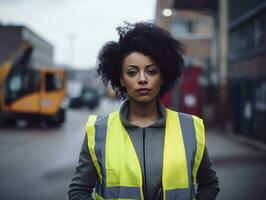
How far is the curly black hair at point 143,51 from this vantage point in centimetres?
299

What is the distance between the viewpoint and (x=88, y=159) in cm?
284

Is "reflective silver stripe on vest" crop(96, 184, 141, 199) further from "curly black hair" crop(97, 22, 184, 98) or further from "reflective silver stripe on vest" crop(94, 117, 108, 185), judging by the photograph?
"curly black hair" crop(97, 22, 184, 98)

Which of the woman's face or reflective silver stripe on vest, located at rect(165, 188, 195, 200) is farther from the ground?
the woman's face

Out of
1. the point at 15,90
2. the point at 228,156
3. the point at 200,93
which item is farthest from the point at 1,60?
the point at 228,156

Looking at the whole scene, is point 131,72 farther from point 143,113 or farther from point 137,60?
point 143,113

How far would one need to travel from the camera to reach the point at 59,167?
39.3 feet

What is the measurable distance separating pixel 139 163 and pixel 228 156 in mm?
11425

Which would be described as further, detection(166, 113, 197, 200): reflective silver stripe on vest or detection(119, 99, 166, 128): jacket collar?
detection(119, 99, 166, 128): jacket collar

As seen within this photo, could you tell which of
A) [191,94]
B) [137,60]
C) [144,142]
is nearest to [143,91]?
[137,60]

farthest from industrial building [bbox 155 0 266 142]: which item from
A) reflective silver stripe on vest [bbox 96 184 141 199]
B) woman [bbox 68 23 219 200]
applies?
reflective silver stripe on vest [bbox 96 184 141 199]

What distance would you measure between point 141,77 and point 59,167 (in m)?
9.33

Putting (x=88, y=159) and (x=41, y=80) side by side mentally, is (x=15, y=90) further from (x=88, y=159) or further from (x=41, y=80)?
(x=88, y=159)

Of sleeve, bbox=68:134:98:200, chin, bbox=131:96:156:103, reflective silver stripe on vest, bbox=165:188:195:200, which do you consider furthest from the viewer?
chin, bbox=131:96:156:103

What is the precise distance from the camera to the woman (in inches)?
108
